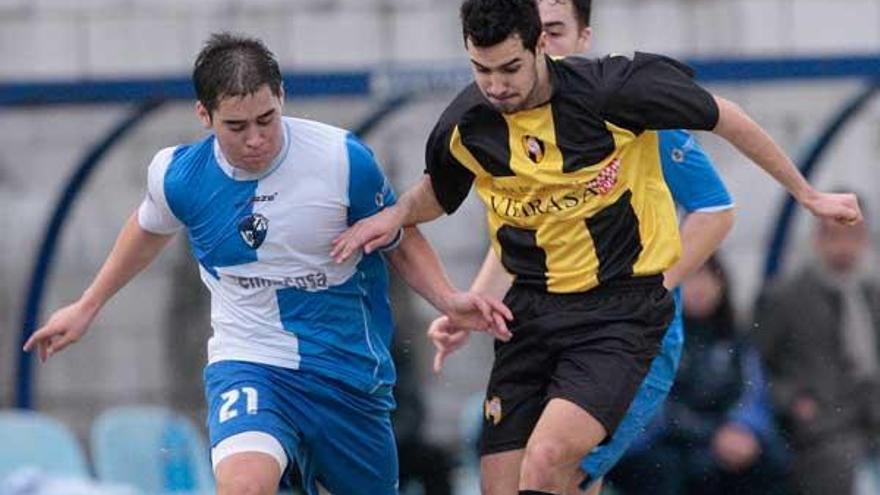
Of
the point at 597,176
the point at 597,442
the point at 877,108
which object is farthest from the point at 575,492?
the point at 877,108

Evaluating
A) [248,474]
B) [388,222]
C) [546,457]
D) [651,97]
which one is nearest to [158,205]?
[388,222]

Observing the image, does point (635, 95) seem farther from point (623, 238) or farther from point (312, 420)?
point (312, 420)

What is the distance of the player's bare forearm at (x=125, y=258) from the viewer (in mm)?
9109

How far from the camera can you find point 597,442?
28.9 ft

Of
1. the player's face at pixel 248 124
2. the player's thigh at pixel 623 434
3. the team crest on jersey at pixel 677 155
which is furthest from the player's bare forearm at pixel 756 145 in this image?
the player's face at pixel 248 124

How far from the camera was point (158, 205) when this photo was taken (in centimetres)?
898

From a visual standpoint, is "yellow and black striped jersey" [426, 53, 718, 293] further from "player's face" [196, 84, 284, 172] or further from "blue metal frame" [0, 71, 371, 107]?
"blue metal frame" [0, 71, 371, 107]

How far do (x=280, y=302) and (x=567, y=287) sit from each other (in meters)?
0.89

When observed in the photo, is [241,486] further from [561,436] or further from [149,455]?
[149,455]

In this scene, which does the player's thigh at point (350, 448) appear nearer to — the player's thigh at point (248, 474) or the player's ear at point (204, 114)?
the player's thigh at point (248, 474)

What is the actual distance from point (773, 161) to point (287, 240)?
5.02 feet

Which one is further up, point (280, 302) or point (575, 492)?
point (280, 302)

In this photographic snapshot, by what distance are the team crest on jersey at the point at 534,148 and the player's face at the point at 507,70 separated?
0.13 metres

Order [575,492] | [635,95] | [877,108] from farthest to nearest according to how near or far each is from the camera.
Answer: [877,108], [575,492], [635,95]
